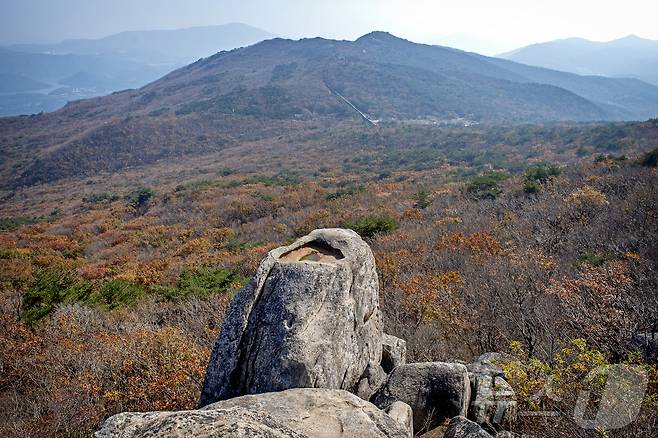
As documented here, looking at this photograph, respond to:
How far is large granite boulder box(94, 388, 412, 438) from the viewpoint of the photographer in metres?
2.90

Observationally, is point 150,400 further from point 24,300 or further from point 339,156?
point 339,156

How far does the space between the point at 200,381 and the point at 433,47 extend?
175m

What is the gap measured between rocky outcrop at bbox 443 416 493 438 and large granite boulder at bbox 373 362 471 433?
0.42 meters

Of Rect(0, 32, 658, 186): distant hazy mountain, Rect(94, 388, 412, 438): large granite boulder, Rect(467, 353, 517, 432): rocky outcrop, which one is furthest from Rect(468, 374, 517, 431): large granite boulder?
Rect(0, 32, 658, 186): distant hazy mountain

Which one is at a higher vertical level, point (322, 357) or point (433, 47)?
point (433, 47)

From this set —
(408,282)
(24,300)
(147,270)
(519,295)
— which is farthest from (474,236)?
(24,300)

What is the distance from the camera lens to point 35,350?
8.15m

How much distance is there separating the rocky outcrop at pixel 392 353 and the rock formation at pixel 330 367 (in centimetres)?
29

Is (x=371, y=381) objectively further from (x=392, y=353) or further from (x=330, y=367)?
(x=330, y=367)

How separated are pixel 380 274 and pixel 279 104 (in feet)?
289

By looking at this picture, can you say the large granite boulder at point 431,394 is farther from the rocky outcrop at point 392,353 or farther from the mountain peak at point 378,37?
the mountain peak at point 378,37

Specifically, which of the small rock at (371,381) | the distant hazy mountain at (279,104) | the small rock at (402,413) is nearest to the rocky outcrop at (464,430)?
the small rock at (402,413)

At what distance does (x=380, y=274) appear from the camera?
1152 cm

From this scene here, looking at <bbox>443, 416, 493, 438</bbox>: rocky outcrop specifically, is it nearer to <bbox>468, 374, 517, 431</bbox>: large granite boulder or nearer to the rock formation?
the rock formation
